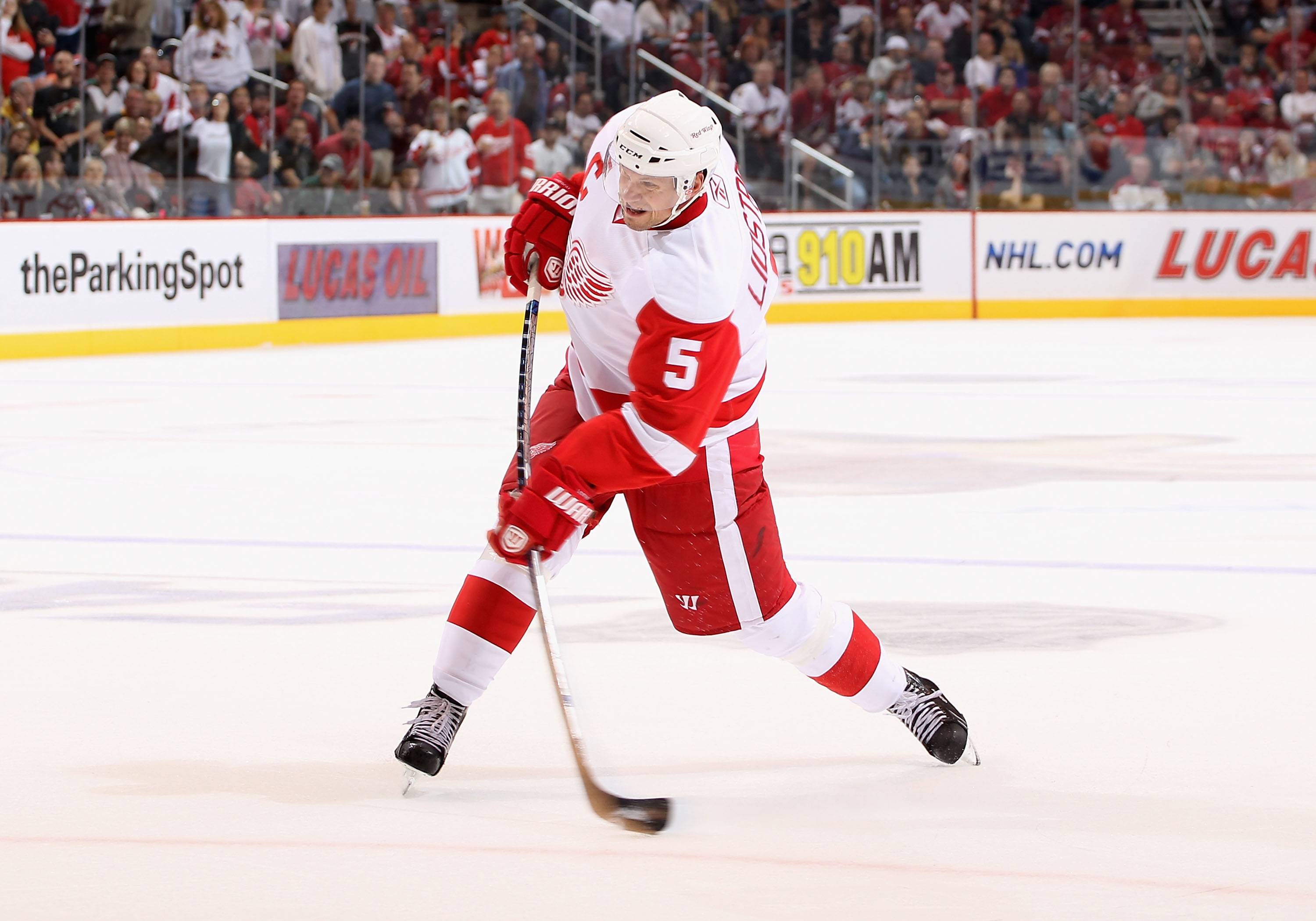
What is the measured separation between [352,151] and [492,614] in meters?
11.3

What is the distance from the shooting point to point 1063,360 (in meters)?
12.1

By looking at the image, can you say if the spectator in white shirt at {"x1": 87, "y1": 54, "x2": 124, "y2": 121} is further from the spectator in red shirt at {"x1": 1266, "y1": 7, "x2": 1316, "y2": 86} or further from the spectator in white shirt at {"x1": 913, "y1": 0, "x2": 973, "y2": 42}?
the spectator in red shirt at {"x1": 1266, "y1": 7, "x2": 1316, "y2": 86}

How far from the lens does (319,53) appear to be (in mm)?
13945

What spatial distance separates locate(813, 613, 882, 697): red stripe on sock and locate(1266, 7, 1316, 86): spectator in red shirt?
625 inches

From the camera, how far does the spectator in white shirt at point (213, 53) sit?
13023mm

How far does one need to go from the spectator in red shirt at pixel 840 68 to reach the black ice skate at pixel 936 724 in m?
14.3

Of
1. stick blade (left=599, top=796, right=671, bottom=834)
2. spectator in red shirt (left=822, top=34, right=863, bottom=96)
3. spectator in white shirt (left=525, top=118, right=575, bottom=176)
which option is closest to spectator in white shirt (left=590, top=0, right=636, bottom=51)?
spectator in white shirt (left=525, top=118, right=575, bottom=176)

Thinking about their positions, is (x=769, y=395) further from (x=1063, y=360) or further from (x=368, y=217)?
(x=368, y=217)

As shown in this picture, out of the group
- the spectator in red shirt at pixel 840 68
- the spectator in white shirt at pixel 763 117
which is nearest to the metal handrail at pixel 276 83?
the spectator in white shirt at pixel 763 117

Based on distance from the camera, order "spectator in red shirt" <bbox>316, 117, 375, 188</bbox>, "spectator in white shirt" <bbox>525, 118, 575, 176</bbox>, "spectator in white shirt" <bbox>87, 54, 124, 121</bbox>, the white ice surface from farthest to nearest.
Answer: "spectator in white shirt" <bbox>525, 118, 575, 176</bbox> < "spectator in red shirt" <bbox>316, 117, 375, 188</bbox> < "spectator in white shirt" <bbox>87, 54, 124, 121</bbox> < the white ice surface

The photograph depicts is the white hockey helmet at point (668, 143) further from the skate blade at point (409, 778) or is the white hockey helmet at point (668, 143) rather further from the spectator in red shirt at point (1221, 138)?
the spectator in red shirt at point (1221, 138)

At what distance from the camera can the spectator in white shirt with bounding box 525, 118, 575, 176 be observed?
14977mm

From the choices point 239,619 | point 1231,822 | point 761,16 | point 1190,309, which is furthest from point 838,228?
point 1231,822

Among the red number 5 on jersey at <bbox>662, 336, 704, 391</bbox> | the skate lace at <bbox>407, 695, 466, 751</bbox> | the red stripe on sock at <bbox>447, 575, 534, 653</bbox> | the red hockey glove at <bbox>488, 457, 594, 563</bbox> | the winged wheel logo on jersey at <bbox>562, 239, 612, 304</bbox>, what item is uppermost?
the winged wheel logo on jersey at <bbox>562, 239, 612, 304</bbox>
